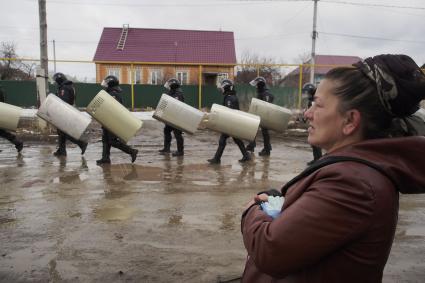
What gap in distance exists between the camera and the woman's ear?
123cm

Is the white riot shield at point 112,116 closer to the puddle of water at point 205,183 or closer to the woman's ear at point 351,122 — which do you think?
the puddle of water at point 205,183

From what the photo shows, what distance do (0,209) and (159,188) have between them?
2.05m

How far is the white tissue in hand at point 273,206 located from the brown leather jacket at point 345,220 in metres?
0.12

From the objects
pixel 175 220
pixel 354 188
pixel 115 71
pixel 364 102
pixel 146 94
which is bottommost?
pixel 175 220

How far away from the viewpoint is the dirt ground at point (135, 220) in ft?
10.3

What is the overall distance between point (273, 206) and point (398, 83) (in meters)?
0.56

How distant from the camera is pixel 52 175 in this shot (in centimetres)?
645

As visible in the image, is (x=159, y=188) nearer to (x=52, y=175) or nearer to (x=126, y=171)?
(x=126, y=171)

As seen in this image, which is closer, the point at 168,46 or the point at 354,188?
the point at 354,188

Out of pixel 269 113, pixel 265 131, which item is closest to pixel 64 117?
pixel 269 113

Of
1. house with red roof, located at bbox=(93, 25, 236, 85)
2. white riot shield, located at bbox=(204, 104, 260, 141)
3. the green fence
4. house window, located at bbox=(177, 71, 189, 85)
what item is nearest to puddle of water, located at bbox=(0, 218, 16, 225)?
white riot shield, located at bbox=(204, 104, 260, 141)

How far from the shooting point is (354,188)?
1078 millimetres

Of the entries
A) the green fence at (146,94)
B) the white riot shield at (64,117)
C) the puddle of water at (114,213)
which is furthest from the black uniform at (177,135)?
the green fence at (146,94)

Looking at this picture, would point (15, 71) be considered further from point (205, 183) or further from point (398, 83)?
point (398, 83)
